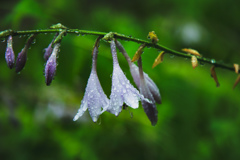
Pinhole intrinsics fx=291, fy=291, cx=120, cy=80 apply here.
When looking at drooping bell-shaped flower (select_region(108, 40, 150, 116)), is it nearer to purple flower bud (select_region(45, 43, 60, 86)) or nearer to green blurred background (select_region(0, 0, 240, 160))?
purple flower bud (select_region(45, 43, 60, 86))

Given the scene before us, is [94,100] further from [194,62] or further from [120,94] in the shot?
[194,62]

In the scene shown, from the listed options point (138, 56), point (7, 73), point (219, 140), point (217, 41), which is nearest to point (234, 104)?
point (219, 140)

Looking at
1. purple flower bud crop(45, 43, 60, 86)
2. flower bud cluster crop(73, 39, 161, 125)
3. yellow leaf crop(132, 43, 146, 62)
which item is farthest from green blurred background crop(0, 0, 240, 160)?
purple flower bud crop(45, 43, 60, 86)

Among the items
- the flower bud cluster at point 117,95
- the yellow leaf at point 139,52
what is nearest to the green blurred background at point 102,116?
the flower bud cluster at point 117,95

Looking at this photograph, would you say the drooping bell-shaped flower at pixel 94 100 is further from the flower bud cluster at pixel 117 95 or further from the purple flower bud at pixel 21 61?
the purple flower bud at pixel 21 61

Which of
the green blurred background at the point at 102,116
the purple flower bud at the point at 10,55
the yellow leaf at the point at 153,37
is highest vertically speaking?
the purple flower bud at the point at 10,55

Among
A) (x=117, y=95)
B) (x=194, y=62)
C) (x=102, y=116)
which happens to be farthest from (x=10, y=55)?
(x=102, y=116)

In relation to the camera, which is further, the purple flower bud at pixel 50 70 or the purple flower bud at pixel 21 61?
the purple flower bud at pixel 21 61
